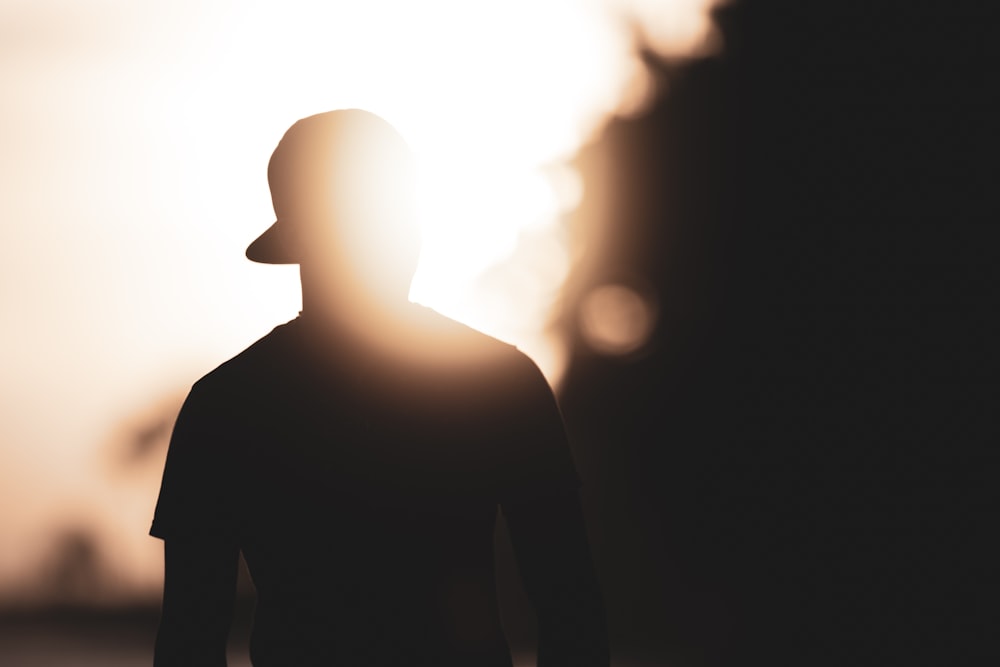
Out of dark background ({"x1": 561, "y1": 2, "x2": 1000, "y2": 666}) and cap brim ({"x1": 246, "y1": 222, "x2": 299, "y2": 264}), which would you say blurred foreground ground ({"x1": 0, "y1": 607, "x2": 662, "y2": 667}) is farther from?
cap brim ({"x1": 246, "y1": 222, "x2": 299, "y2": 264})

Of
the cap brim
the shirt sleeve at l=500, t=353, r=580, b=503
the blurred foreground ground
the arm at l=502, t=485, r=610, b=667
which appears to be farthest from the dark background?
the cap brim

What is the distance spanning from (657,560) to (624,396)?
2214 mm

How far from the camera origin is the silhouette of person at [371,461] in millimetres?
2209

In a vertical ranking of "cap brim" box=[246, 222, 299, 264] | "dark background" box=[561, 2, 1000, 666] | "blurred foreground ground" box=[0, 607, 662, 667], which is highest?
"cap brim" box=[246, 222, 299, 264]

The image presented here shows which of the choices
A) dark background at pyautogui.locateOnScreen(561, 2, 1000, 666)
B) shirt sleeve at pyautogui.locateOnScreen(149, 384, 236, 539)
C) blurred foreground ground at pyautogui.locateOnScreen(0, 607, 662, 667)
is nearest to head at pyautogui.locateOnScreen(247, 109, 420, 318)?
shirt sleeve at pyautogui.locateOnScreen(149, 384, 236, 539)

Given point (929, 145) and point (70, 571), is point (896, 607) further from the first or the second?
point (70, 571)

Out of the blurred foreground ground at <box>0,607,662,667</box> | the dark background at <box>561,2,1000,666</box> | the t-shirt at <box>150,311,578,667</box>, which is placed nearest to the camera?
the t-shirt at <box>150,311,578,667</box>

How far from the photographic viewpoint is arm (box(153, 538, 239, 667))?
2377 millimetres

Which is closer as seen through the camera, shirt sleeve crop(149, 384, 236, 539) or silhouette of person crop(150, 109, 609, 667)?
silhouette of person crop(150, 109, 609, 667)

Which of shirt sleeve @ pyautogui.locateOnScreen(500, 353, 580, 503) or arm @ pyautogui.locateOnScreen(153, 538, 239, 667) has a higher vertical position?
shirt sleeve @ pyautogui.locateOnScreen(500, 353, 580, 503)

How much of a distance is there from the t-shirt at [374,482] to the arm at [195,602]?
80 mm

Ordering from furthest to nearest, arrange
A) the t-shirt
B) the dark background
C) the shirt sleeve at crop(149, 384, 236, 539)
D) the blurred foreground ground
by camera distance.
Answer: the blurred foreground ground, the dark background, the shirt sleeve at crop(149, 384, 236, 539), the t-shirt

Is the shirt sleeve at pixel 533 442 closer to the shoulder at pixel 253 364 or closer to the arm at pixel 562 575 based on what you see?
the arm at pixel 562 575

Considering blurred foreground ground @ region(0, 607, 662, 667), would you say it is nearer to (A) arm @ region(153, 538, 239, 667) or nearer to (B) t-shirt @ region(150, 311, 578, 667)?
(A) arm @ region(153, 538, 239, 667)
